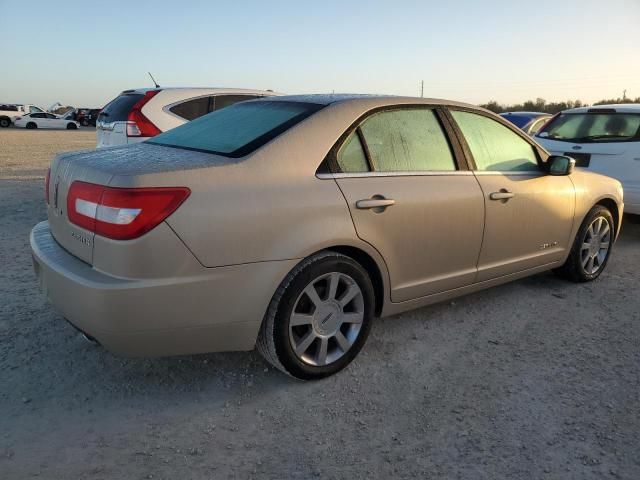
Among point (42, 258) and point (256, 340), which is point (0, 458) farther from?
point (256, 340)

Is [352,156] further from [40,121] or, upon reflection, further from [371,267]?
[40,121]

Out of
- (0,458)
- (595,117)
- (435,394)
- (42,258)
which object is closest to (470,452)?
(435,394)

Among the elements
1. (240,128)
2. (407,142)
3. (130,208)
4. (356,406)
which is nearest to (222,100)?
(240,128)

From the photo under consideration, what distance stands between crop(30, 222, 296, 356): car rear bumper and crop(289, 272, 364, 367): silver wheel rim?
0.83 feet

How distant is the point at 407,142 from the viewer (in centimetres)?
334

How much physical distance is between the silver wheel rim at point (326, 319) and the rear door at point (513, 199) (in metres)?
1.11

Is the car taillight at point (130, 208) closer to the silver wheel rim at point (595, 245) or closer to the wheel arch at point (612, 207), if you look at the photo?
the silver wheel rim at point (595, 245)

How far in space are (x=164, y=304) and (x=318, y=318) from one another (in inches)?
33.4

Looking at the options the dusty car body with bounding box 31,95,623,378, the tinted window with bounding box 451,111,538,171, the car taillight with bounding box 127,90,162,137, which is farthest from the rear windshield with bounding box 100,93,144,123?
the tinted window with bounding box 451,111,538,171

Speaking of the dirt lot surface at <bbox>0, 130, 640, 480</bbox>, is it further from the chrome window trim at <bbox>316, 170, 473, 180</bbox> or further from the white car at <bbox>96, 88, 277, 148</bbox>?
the white car at <bbox>96, 88, 277, 148</bbox>

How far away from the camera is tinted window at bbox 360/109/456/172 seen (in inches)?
125

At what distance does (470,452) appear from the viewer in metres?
2.40

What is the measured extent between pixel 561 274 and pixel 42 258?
396 centimetres

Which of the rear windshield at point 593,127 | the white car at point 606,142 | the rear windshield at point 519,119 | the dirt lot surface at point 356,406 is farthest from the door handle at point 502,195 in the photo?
the rear windshield at point 519,119
